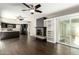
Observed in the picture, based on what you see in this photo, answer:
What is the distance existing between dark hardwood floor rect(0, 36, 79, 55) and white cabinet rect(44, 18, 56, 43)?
18cm

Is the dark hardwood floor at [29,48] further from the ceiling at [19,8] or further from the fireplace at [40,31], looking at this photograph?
the ceiling at [19,8]

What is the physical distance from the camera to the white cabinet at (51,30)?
8.78ft

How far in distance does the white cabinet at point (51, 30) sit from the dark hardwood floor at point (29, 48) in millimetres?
180

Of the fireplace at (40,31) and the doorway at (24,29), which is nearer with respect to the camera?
the doorway at (24,29)

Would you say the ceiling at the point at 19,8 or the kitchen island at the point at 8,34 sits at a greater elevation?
the ceiling at the point at 19,8

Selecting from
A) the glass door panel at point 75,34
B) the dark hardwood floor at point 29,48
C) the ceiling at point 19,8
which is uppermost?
the ceiling at point 19,8

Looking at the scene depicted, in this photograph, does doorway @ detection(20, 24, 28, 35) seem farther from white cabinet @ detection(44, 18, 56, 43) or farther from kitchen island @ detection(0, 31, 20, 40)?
white cabinet @ detection(44, 18, 56, 43)

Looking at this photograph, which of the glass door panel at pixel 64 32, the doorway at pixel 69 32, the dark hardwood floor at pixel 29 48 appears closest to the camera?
the dark hardwood floor at pixel 29 48

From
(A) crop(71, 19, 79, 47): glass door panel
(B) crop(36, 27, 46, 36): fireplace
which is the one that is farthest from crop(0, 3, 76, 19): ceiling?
(A) crop(71, 19, 79, 47): glass door panel

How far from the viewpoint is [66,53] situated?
242 cm

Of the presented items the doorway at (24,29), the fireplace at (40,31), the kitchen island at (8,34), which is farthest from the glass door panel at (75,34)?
the kitchen island at (8,34)

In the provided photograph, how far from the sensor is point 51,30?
2.72 metres
